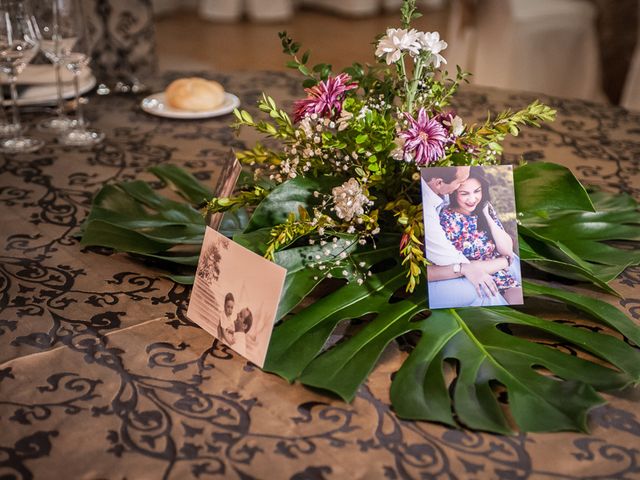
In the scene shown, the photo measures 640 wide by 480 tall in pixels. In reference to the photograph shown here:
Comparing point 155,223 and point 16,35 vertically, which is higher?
point 16,35

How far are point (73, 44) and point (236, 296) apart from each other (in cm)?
90

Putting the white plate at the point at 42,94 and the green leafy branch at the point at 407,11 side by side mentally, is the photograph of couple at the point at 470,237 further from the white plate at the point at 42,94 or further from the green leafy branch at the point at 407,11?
the white plate at the point at 42,94

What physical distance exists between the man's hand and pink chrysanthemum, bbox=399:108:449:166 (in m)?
0.15

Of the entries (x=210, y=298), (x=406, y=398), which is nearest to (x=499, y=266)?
(x=406, y=398)

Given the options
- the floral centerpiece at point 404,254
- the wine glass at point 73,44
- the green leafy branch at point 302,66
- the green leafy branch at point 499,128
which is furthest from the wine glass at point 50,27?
the green leafy branch at point 499,128

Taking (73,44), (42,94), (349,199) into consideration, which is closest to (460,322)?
(349,199)

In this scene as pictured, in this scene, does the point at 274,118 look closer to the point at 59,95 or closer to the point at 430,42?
the point at 430,42

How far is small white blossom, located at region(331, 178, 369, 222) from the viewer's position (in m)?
0.98

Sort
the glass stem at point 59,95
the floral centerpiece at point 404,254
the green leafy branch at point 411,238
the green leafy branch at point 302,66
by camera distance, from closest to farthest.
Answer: the floral centerpiece at point 404,254 < the green leafy branch at point 411,238 < the green leafy branch at point 302,66 < the glass stem at point 59,95

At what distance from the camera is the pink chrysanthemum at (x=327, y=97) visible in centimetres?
Result: 105

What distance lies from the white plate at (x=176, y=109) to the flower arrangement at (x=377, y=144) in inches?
28.6

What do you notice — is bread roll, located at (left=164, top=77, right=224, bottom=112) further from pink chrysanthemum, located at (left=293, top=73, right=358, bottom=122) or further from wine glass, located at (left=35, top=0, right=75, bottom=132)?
pink chrysanthemum, located at (left=293, top=73, right=358, bottom=122)

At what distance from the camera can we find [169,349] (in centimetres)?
95

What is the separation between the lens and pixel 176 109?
1.84 m
